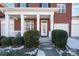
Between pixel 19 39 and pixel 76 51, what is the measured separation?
4.51m

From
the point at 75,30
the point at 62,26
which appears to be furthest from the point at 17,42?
the point at 75,30

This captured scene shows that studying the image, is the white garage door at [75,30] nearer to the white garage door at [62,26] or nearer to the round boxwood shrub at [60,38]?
the white garage door at [62,26]

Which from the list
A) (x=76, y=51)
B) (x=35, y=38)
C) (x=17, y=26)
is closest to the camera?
(x=76, y=51)

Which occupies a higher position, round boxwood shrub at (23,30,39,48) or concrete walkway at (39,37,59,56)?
round boxwood shrub at (23,30,39,48)

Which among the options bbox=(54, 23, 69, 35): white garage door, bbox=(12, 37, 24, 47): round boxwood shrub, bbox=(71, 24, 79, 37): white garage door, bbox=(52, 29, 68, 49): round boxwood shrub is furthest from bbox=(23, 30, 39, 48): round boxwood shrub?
bbox=(71, 24, 79, 37): white garage door

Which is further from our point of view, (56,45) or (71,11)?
(71,11)

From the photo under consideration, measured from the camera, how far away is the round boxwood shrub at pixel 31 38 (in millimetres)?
14297

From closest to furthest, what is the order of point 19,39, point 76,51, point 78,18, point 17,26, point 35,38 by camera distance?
point 76,51
point 35,38
point 19,39
point 17,26
point 78,18

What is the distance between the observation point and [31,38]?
14.4 metres

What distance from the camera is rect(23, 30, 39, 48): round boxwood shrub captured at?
46.9 feet

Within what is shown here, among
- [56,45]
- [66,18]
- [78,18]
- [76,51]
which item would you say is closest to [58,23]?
[66,18]

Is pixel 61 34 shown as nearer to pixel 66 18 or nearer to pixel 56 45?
pixel 56 45

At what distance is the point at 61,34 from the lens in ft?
47.4

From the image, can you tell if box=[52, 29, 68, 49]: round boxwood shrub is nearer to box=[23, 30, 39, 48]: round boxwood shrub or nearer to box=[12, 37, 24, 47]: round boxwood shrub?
box=[23, 30, 39, 48]: round boxwood shrub
